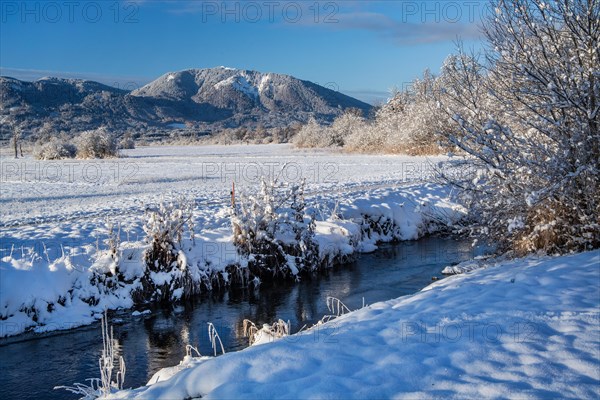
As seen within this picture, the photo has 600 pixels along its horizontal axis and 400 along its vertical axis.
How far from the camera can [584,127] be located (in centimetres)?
892

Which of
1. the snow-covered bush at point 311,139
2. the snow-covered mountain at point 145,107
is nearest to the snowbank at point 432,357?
the snow-covered bush at point 311,139

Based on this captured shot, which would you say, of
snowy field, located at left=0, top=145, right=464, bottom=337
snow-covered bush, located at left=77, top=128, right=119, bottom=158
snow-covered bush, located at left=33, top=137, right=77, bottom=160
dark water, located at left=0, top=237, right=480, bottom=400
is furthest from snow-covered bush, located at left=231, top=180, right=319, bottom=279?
snow-covered bush, located at left=33, top=137, right=77, bottom=160

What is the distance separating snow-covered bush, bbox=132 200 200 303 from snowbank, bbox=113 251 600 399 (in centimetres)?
556

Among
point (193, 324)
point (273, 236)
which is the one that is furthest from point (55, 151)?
point (193, 324)

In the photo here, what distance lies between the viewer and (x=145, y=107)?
152m

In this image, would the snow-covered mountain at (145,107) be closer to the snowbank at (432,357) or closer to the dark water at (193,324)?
the dark water at (193,324)

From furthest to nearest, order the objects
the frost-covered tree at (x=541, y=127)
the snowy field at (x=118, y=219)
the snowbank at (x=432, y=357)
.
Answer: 1. the snowy field at (x=118, y=219)
2. the frost-covered tree at (x=541, y=127)
3. the snowbank at (x=432, y=357)

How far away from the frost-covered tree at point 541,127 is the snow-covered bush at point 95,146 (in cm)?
3821

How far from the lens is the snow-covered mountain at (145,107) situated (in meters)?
113

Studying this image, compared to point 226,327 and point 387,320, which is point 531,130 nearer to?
point 387,320

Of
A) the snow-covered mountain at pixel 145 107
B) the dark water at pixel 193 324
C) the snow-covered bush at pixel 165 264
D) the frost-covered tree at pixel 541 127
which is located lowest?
the dark water at pixel 193 324

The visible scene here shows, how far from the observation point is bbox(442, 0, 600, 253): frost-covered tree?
875cm

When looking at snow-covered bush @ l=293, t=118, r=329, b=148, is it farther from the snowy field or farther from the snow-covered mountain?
the snow-covered mountain

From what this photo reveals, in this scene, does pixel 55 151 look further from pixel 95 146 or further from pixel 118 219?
pixel 118 219
